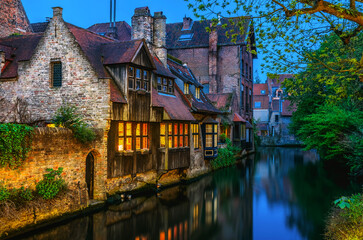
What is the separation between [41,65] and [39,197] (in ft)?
22.6

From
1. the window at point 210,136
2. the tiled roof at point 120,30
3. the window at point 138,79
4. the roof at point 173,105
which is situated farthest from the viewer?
the tiled roof at point 120,30

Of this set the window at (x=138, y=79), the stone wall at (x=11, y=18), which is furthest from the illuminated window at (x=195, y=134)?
the stone wall at (x=11, y=18)

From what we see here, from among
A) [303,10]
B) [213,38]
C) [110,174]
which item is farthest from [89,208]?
[213,38]

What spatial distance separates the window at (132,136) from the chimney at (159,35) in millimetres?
6072

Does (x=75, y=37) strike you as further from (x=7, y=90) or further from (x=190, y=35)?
(x=190, y=35)

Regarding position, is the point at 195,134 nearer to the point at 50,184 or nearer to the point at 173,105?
the point at 173,105

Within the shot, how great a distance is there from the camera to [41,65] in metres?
15.4

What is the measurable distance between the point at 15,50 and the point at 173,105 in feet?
29.9

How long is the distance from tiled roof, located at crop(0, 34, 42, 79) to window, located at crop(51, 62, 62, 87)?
1.98 metres

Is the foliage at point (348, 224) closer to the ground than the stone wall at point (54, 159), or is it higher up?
closer to the ground

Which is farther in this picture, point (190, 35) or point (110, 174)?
point (190, 35)

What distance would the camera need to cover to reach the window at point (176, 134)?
18031 millimetres

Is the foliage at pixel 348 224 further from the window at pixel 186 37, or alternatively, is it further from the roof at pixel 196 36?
the window at pixel 186 37

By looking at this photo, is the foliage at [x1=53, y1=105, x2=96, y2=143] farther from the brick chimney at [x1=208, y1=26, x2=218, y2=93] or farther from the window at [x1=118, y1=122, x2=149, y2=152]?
the brick chimney at [x1=208, y1=26, x2=218, y2=93]
